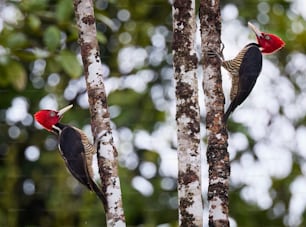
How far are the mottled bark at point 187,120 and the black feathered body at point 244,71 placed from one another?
0.12 meters

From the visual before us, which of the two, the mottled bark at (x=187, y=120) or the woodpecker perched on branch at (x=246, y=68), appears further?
the woodpecker perched on branch at (x=246, y=68)

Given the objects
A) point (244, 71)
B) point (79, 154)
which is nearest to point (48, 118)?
point (79, 154)

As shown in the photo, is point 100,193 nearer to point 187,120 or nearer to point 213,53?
Answer: point 187,120

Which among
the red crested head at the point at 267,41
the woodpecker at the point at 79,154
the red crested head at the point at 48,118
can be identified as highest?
the red crested head at the point at 267,41

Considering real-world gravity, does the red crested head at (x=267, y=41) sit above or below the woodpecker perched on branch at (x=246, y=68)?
above

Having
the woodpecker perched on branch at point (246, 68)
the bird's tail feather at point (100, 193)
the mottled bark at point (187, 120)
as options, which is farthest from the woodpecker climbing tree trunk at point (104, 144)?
the woodpecker perched on branch at point (246, 68)

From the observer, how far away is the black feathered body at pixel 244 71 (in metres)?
1.63

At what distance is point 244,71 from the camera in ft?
5.38

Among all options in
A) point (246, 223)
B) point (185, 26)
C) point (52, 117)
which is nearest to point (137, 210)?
point (246, 223)

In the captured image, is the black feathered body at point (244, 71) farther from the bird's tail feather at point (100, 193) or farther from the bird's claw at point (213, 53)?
the bird's tail feather at point (100, 193)

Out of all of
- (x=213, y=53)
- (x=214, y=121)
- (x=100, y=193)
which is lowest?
(x=100, y=193)

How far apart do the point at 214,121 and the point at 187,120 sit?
59 mm

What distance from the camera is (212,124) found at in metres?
1.56

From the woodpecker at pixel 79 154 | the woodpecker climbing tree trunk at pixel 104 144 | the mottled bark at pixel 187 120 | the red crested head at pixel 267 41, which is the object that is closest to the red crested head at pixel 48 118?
the woodpecker at pixel 79 154
